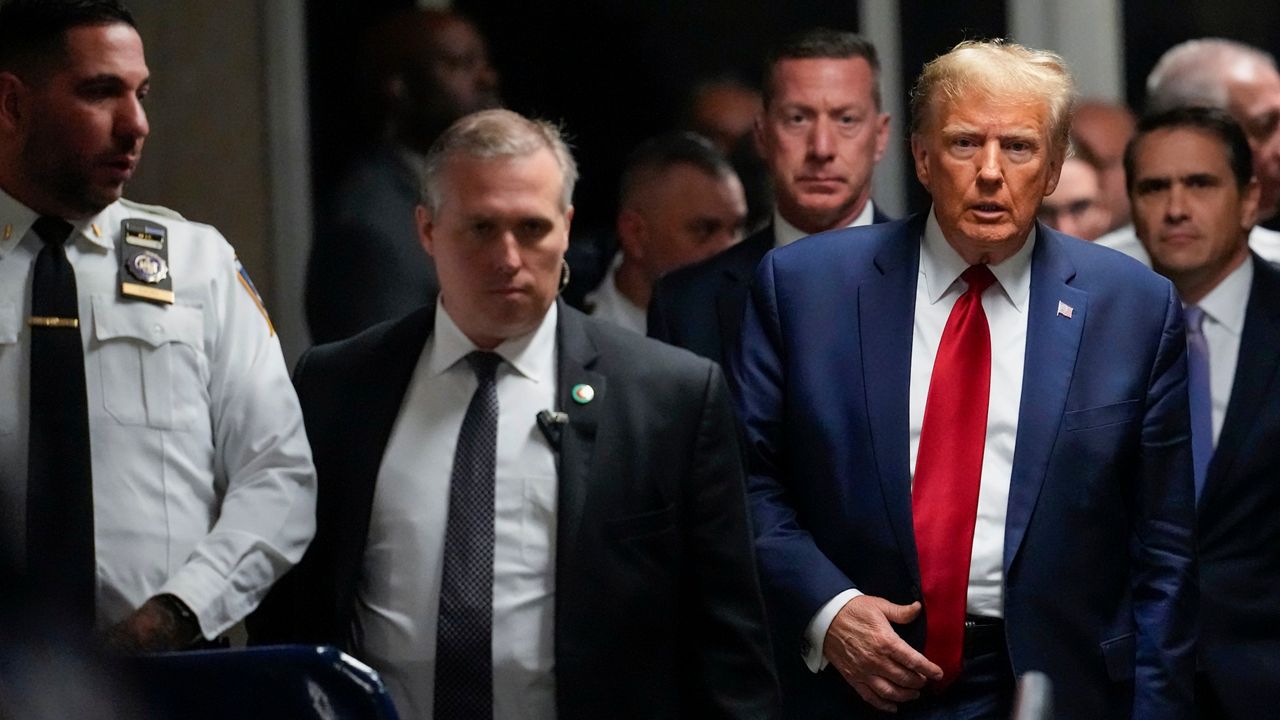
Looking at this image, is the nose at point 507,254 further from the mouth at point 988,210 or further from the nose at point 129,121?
the mouth at point 988,210

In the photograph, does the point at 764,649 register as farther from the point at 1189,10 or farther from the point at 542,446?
the point at 1189,10

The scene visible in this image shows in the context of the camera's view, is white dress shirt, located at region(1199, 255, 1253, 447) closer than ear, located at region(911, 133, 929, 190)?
No

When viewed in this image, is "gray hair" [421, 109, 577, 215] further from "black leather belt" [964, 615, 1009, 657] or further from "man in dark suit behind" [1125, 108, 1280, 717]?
"man in dark suit behind" [1125, 108, 1280, 717]

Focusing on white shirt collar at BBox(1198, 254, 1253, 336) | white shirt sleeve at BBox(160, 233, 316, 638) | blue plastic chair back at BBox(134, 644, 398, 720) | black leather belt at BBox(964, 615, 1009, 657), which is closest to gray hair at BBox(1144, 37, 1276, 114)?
white shirt collar at BBox(1198, 254, 1253, 336)

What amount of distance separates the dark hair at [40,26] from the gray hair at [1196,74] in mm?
2746

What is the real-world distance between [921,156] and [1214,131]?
121 cm

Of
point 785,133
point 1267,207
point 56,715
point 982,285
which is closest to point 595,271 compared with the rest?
point 785,133

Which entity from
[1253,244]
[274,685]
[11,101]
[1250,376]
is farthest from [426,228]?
[1253,244]

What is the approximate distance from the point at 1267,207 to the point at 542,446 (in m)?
2.13

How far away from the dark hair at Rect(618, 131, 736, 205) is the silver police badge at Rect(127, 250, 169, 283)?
5.17 feet

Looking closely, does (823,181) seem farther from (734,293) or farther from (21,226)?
(21,226)

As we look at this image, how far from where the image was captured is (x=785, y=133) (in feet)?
12.8

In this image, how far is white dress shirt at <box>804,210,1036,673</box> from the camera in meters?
2.91

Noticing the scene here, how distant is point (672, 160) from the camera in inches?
177
